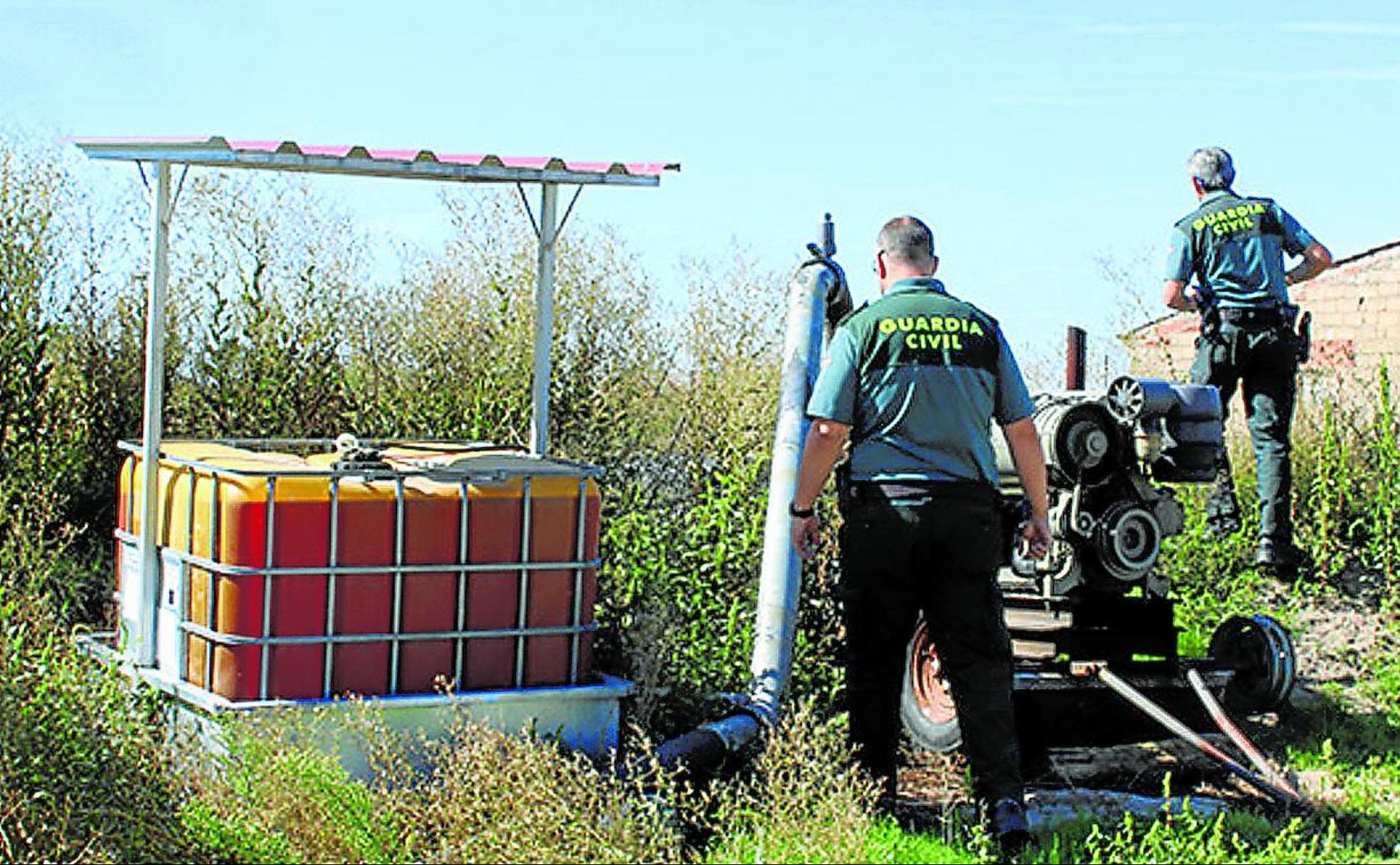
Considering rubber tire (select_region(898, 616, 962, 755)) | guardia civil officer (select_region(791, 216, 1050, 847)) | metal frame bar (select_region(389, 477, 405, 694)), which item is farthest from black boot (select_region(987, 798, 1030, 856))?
metal frame bar (select_region(389, 477, 405, 694))

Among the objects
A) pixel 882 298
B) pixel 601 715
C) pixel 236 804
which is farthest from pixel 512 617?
pixel 882 298

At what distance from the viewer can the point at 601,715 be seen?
271 inches

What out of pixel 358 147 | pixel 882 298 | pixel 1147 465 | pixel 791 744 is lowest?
pixel 791 744

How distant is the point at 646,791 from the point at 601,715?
426 mm

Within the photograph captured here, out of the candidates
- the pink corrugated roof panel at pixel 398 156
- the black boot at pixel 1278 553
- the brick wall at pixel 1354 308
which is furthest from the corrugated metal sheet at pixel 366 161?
the brick wall at pixel 1354 308

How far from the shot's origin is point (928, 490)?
624cm

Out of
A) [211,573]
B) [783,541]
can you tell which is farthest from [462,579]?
[783,541]

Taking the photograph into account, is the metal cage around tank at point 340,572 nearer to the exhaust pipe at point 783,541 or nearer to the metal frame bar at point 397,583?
the metal frame bar at point 397,583

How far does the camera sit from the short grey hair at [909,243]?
649 cm

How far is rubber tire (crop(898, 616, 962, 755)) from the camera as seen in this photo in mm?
7676

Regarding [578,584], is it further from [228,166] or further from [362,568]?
[228,166]

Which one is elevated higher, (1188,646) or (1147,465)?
(1147,465)

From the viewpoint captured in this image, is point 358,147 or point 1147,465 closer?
point 358,147

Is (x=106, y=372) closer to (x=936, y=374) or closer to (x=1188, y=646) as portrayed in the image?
(x=936, y=374)
